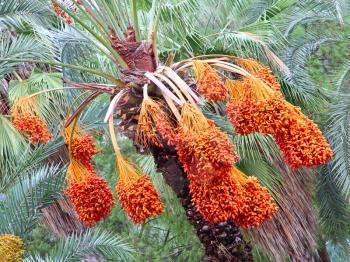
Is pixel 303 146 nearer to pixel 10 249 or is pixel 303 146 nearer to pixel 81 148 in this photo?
pixel 81 148

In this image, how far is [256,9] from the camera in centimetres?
918

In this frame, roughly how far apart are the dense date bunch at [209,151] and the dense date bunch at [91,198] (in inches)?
32.3

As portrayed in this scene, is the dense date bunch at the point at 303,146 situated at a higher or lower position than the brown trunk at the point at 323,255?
higher

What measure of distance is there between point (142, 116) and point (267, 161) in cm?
395

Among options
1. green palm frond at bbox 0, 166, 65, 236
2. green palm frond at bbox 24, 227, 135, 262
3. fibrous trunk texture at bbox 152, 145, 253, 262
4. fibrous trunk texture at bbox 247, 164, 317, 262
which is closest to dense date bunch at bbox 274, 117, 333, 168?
fibrous trunk texture at bbox 152, 145, 253, 262

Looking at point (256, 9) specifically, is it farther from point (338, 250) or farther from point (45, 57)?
point (338, 250)

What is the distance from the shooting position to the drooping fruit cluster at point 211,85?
160 inches

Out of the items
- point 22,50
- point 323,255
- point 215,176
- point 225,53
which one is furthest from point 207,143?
point 323,255

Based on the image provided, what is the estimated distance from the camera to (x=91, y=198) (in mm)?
4363

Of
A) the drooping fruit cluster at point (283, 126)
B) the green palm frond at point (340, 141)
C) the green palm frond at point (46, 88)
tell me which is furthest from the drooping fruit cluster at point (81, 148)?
the green palm frond at point (340, 141)

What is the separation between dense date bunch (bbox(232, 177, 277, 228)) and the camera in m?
3.92

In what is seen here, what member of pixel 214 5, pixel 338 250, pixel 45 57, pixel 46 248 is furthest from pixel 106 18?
pixel 46 248

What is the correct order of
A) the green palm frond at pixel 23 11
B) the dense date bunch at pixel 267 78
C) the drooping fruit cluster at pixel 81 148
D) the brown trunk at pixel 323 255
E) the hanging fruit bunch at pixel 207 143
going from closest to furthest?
the hanging fruit bunch at pixel 207 143, the dense date bunch at pixel 267 78, the drooping fruit cluster at pixel 81 148, the green palm frond at pixel 23 11, the brown trunk at pixel 323 255

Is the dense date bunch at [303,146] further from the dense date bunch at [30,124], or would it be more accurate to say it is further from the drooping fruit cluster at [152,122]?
the dense date bunch at [30,124]
